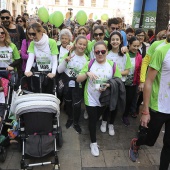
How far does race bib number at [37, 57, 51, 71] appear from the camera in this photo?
12.3 feet

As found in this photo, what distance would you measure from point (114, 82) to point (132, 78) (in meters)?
1.00

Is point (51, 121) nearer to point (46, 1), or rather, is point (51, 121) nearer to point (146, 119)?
point (146, 119)

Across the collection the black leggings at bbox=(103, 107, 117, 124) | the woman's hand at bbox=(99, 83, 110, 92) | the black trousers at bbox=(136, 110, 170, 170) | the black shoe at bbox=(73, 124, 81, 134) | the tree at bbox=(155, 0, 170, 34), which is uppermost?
the tree at bbox=(155, 0, 170, 34)

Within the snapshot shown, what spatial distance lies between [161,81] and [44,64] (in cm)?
230

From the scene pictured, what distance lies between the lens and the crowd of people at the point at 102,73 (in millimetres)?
2416

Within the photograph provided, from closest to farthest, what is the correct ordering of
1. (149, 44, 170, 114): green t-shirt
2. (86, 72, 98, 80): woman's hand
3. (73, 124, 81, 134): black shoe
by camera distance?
(149, 44, 170, 114): green t-shirt
(86, 72, 98, 80): woman's hand
(73, 124, 81, 134): black shoe

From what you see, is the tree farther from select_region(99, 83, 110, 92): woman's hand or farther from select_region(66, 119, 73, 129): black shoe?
select_region(66, 119, 73, 129): black shoe

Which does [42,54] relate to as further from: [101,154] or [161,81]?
[161,81]

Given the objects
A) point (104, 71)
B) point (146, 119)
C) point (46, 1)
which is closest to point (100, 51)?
point (104, 71)

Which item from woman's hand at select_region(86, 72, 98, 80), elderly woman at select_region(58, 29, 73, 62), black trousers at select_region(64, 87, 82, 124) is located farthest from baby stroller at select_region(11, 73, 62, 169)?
elderly woman at select_region(58, 29, 73, 62)

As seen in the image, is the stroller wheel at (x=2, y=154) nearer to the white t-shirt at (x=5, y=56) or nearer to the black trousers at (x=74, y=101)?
the black trousers at (x=74, y=101)

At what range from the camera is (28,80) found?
3.65m

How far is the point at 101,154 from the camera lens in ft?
10.5

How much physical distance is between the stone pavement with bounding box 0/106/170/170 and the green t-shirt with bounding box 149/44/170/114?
111 centimetres
